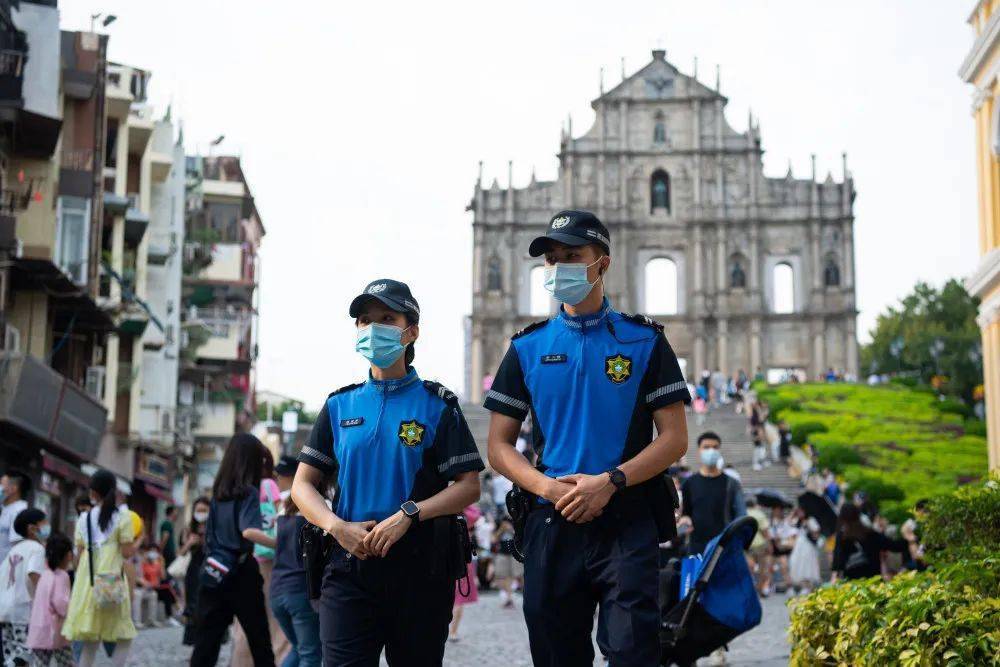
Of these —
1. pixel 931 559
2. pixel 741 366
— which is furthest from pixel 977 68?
pixel 741 366

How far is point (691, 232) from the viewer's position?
60.0m

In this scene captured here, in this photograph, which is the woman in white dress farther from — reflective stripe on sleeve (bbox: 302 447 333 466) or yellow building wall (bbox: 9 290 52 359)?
reflective stripe on sleeve (bbox: 302 447 333 466)

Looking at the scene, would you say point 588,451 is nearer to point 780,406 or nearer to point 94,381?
point 94,381

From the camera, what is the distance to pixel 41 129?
81.1 ft

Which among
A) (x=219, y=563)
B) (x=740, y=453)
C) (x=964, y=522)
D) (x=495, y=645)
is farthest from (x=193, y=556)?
(x=740, y=453)

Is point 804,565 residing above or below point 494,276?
below

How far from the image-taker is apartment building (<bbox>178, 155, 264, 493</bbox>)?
4350 centimetres

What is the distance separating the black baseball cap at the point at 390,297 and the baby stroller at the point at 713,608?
2.39m

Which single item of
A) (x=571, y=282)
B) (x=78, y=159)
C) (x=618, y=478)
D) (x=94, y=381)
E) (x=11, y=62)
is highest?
(x=11, y=62)

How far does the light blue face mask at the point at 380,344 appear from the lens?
5977mm

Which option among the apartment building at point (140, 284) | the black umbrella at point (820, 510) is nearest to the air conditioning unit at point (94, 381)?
the apartment building at point (140, 284)

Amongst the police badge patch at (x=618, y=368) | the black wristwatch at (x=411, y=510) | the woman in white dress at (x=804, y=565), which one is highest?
the police badge patch at (x=618, y=368)

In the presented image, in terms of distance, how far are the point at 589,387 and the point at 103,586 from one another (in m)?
5.69

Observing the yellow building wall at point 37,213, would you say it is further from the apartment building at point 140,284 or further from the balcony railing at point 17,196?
the apartment building at point 140,284
